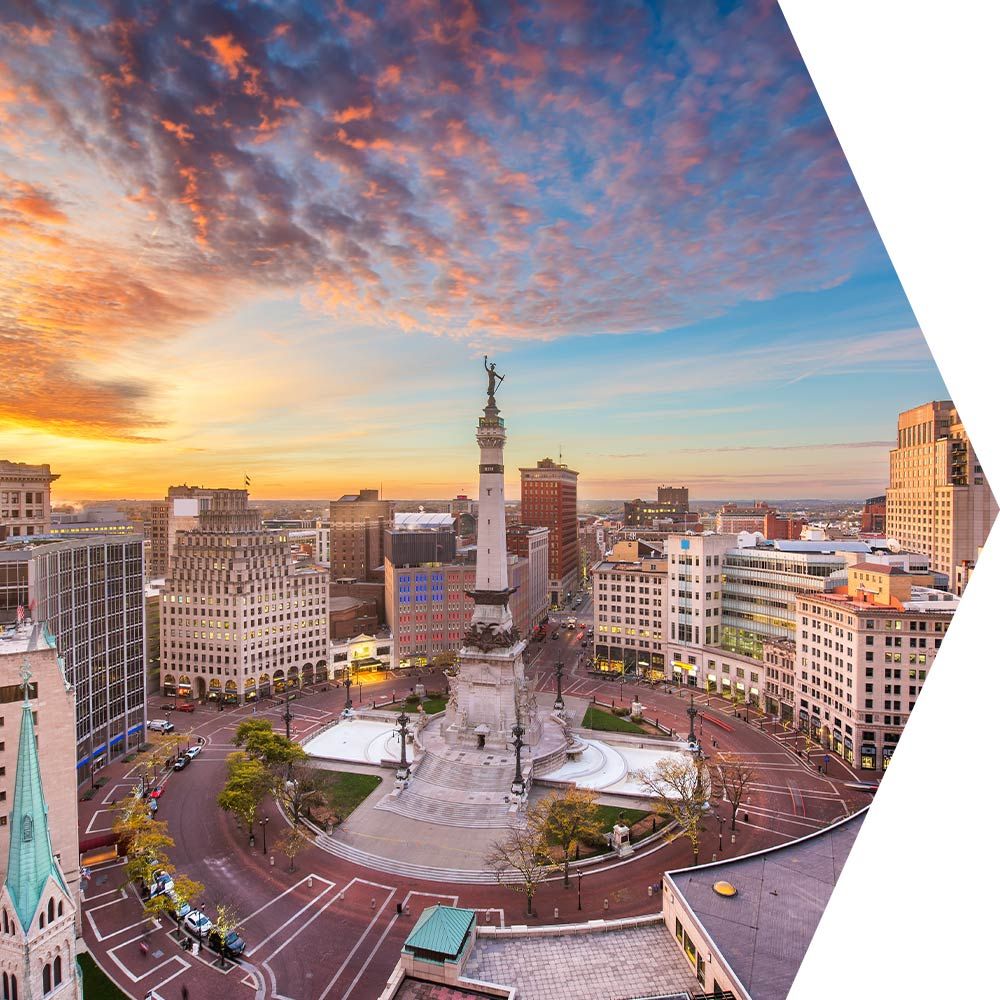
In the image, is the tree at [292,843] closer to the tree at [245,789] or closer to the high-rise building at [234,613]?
the tree at [245,789]

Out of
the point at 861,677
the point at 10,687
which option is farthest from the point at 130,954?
the point at 861,677

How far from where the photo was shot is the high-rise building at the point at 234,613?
190 feet

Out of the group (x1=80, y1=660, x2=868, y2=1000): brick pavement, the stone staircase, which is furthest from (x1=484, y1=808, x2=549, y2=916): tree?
the stone staircase

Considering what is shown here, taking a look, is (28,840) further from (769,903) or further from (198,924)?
(769,903)

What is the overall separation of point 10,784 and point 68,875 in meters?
4.59

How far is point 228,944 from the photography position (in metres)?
24.2

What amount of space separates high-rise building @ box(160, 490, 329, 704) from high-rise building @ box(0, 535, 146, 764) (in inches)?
424

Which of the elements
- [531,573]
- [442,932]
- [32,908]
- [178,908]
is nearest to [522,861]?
[442,932]

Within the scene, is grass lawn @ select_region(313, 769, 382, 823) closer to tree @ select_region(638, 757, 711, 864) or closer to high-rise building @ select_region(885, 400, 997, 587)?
tree @ select_region(638, 757, 711, 864)

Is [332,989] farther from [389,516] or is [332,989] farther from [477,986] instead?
[389,516]

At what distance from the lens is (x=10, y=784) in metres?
23.1

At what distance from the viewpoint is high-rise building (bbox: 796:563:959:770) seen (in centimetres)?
4244

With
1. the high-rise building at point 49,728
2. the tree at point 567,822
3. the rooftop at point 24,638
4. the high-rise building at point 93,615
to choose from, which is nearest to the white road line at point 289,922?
the high-rise building at point 49,728

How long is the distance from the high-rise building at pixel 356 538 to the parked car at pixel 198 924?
87286 millimetres
